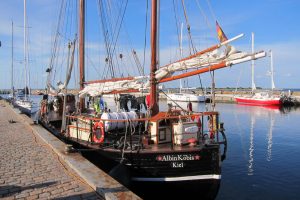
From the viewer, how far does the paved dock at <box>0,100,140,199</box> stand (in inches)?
273

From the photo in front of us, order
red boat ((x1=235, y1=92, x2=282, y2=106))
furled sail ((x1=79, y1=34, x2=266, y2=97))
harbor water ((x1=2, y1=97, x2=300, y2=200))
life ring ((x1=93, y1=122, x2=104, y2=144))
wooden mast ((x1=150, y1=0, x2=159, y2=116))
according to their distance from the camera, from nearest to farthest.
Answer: furled sail ((x1=79, y1=34, x2=266, y2=97)) < life ring ((x1=93, y1=122, x2=104, y2=144)) < harbor water ((x1=2, y1=97, x2=300, y2=200)) < wooden mast ((x1=150, y1=0, x2=159, y2=116)) < red boat ((x1=235, y1=92, x2=282, y2=106))

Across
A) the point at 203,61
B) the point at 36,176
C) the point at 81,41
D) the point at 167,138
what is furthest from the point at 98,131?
the point at 81,41

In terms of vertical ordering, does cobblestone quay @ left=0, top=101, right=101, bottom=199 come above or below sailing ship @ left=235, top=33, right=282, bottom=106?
below

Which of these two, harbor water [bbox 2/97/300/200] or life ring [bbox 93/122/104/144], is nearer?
life ring [bbox 93/122/104/144]

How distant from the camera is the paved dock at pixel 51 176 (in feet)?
22.7

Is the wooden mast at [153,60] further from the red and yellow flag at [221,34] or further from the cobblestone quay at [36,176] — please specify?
the cobblestone quay at [36,176]

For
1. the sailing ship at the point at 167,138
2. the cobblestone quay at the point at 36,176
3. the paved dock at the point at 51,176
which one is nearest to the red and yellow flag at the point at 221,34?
the sailing ship at the point at 167,138

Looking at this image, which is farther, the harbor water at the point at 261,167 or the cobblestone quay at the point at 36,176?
the harbor water at the point at 261,167

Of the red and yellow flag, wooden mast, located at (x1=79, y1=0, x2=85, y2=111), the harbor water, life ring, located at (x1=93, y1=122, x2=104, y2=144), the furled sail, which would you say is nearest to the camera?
the furled sail

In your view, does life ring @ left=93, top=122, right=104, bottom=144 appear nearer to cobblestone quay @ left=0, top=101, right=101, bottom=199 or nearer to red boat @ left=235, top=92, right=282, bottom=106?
cobblestone quay @ left=0, top=101, right=101, bottom=199

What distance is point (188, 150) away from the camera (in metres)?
8.98

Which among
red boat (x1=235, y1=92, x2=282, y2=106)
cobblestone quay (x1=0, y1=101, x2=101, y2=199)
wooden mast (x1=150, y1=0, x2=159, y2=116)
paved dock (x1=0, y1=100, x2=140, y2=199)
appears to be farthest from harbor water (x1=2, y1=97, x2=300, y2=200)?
red boat (x1=235, y1=92, x2=282, y2=106)


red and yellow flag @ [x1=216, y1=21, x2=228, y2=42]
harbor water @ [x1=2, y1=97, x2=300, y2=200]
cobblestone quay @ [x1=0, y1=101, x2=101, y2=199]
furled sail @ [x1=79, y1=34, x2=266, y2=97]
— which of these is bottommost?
harbor water @ [x1=2, y1=97, x2=300, y2=200]

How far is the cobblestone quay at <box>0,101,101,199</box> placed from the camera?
6945mm
